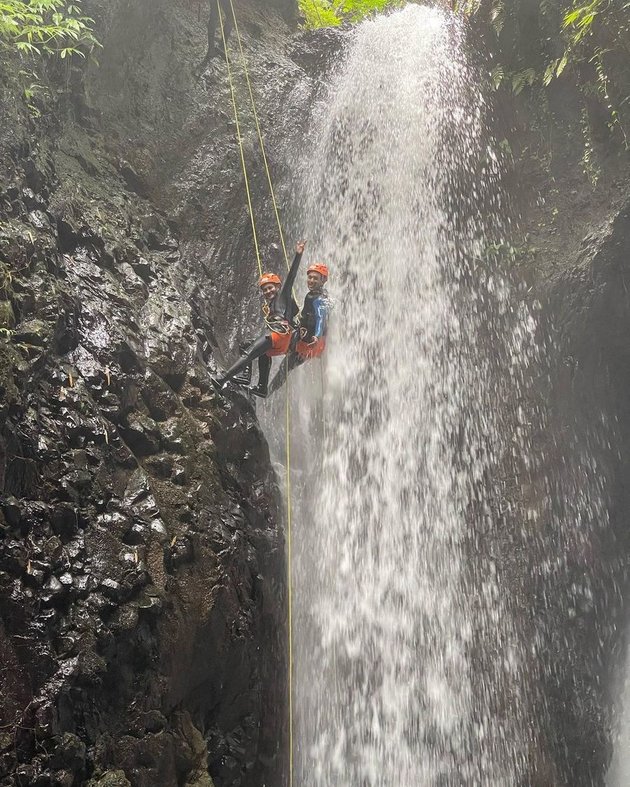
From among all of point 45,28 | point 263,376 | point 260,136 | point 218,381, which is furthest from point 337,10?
point 218,381

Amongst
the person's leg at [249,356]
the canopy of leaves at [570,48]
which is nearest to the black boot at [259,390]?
the person's leg at [249,356]

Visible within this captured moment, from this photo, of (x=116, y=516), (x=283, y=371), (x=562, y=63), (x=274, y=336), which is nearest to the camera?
(x=116, y=516)

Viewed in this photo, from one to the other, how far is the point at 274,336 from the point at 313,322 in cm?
67

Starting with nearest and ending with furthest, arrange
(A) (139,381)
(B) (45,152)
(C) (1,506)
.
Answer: (C) (1,506) < (A) (139,381) < (B) (45,152)

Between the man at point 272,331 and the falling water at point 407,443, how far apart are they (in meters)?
1.68

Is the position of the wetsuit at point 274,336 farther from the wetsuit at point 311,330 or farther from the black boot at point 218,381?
the wetsuit at point 311,330

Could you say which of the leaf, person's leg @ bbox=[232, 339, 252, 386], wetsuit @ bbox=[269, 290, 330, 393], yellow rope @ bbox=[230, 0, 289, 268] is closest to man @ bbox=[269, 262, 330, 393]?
wetsuit @ bbox=[269, 290, 330, 393]

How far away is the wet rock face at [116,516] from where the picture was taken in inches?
152

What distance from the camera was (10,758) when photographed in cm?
336

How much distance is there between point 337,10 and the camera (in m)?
12.1

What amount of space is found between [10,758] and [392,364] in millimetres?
5802

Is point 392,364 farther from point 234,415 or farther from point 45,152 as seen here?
point 45,152

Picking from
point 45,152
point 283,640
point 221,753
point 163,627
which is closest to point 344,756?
point 283,640

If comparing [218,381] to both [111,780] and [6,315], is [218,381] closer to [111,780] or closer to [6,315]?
[6,315]
